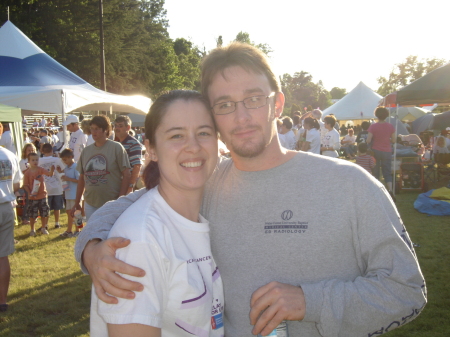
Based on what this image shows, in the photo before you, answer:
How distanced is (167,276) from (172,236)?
176 mm

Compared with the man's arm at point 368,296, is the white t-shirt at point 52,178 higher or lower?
lower

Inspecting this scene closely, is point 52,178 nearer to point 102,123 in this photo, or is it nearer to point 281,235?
point 102,123

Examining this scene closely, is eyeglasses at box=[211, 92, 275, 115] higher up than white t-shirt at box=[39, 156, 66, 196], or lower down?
higher up

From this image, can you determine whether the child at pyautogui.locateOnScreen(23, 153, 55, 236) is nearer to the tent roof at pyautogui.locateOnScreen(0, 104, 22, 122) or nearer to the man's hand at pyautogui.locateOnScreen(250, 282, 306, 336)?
the tent roof at pyautogui.locateOnScreen(0, 104, 22, 122)

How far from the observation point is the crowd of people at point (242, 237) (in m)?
1.50

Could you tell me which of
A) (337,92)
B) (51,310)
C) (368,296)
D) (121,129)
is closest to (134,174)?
(121,129)

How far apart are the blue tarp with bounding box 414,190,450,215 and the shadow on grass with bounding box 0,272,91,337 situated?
7575mm

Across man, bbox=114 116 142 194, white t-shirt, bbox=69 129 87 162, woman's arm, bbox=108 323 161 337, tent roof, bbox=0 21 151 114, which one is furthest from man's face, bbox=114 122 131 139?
woman's arm, bbox=108 323 161 337

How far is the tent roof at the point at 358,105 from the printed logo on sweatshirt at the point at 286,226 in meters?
24.7

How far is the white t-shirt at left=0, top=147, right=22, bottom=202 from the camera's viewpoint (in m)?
5.24

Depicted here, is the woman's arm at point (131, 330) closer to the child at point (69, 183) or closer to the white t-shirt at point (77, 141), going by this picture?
the child at point (69, 183)

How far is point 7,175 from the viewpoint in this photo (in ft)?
18.0

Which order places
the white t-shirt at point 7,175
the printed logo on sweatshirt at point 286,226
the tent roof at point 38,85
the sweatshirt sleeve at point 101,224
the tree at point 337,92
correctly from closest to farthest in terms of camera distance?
the printed logo on sweatshirt at point 286,226 → the sweatshirt sleeve at point 101,224 → the white t-shirt at point 7,175 → the tent roof at point 38,85 → the tree at point 337,92

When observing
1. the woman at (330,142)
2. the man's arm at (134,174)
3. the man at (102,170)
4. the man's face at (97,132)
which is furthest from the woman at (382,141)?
the man's face at (97,132)
